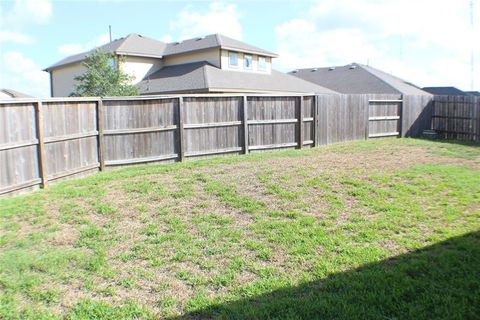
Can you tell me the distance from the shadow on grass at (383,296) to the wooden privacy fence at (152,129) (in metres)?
5.48

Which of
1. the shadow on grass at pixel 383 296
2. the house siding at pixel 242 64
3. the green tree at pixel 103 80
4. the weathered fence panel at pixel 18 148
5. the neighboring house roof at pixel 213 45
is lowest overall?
the shadow on grass at pixel 383 296

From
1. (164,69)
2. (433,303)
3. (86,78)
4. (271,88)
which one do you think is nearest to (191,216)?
(433,303)

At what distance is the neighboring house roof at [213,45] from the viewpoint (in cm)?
2668

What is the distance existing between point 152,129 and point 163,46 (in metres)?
22.3

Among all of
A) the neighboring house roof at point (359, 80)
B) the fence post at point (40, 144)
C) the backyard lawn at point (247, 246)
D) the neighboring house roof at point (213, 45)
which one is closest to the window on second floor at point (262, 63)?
the neighboring house roof at point (213, 45)

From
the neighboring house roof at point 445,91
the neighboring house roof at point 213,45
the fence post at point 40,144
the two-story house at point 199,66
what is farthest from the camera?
the neighboring house roof at point 445,91

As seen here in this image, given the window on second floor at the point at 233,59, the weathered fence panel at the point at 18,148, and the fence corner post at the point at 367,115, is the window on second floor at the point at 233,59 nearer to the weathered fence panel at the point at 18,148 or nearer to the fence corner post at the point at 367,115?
the fence corner post at the point at 367,115

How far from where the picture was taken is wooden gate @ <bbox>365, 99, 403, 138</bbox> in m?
17.0

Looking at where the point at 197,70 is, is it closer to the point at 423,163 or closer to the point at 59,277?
the point at 423,163

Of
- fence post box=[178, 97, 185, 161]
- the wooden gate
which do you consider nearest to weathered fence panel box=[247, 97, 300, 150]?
fence post box=[178, 97, 185, 161]

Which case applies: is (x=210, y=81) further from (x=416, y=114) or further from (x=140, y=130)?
(x=140, y=130)

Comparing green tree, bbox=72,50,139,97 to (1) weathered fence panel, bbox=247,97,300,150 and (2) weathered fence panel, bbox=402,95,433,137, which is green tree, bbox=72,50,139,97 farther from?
(2) weathered fence panel, bbox=402,95,433,137

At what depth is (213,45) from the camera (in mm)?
26453

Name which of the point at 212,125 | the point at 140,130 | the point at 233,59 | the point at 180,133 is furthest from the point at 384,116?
the point at 233,59
